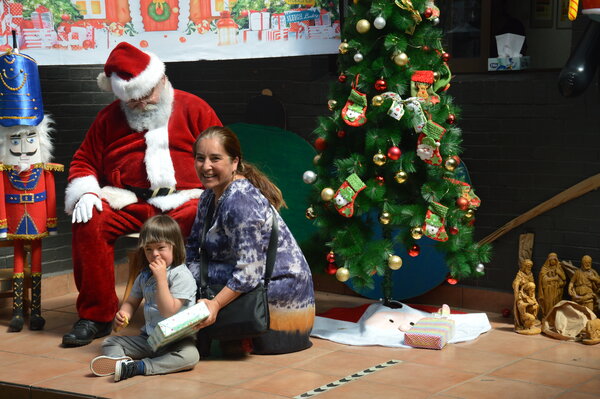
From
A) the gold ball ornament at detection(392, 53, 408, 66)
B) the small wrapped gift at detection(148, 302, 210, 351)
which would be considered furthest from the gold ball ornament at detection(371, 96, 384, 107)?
the small wrapped gift at detection(148, 302, 210, 351)

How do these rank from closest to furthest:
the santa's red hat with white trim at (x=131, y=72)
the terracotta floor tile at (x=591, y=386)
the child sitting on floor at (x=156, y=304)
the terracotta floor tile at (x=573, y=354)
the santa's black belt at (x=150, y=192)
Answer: the terracotta floor tile at (x=591, y=386), the child sitting on floor at (x=156, y=304), the terracotta floor tile at (x=573, y=354), the santa's red hat with white trim at (x=131, y=72), the santa's black belt at (x=150, y=192)

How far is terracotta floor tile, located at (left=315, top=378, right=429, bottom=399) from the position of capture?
4.48m

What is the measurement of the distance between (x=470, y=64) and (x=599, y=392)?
8.30 feet

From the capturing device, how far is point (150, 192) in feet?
19.2

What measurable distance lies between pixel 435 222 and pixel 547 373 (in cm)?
103

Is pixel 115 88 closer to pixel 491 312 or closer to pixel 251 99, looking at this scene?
pixel 251 99

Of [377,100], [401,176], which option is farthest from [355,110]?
[401,176]

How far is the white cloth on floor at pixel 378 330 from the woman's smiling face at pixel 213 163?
45.9 inches

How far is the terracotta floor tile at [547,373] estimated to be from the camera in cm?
471

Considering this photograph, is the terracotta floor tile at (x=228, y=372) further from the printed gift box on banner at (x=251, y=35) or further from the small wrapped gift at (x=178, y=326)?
the printed gift box on banner at (x=251, y=35)

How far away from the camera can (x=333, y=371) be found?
491 centimetres

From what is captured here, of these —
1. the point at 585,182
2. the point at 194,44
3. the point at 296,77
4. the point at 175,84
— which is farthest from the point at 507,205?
the point at 175,84

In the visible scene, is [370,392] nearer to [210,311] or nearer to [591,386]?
[210,311]

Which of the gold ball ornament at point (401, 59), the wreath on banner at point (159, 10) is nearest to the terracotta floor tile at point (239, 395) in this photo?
the gold ball ornament at point (401, 59)
